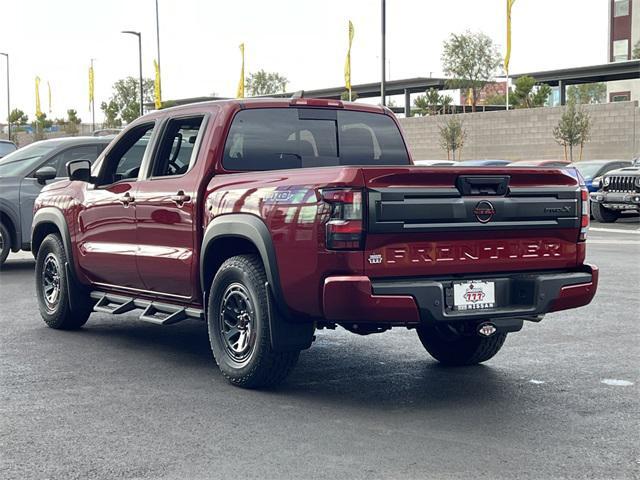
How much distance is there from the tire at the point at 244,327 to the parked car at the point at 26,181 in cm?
783

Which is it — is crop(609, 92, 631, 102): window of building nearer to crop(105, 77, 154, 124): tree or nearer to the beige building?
the beige building

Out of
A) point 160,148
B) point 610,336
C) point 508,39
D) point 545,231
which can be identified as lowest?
point 610,336

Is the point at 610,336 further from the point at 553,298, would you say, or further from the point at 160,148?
the point at 160,148

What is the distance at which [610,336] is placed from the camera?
342 inches

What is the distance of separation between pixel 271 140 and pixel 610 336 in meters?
3.42

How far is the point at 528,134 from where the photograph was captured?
181 ft

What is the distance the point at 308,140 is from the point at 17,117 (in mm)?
102995

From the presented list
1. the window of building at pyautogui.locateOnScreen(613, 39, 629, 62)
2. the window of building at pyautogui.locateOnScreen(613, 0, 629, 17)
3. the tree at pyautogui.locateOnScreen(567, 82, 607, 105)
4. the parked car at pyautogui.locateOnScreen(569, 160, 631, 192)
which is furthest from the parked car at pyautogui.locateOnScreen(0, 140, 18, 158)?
the tree at pyautogui.locateOnScreen(567, 82, 607, 105)

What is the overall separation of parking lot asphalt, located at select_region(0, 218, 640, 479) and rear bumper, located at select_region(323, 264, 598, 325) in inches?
21.8

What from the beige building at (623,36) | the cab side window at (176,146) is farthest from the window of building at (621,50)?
the cab side window at (176,146)

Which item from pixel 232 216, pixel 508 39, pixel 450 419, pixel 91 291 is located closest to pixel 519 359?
pixel 450 419

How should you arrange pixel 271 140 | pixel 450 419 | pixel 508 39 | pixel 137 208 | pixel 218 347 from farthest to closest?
pixel 508 39
pixel 137 208
pixel 271 140
pixel 218 347
pixel 450 419

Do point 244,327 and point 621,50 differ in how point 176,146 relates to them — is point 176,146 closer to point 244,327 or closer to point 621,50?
point 244,327

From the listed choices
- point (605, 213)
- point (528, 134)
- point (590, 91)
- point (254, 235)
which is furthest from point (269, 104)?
point (590, 91)
